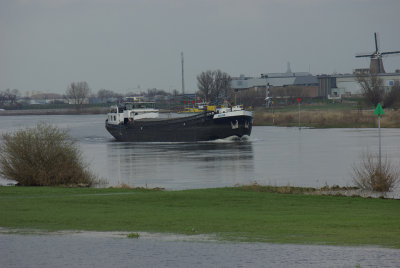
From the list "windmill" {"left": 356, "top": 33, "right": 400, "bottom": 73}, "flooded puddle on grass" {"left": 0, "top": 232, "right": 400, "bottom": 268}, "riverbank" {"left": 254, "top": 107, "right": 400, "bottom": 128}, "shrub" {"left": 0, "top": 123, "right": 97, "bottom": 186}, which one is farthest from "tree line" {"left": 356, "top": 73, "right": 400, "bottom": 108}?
"flooded puddle on grass" {"left": 0, "top": 232, "right": 400, "bottom": 268}

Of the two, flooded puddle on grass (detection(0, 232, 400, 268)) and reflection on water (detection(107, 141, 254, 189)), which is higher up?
flooded puddle on grass (detection(0, 232, 400, 268))

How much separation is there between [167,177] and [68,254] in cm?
2338

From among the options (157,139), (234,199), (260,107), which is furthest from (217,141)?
(260,107)

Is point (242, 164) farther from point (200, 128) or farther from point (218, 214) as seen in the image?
point (200, 128)

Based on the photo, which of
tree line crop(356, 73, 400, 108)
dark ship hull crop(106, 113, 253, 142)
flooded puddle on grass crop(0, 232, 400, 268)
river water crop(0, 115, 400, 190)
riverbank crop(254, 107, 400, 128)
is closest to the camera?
flooded puddle on grass crop(0, 232, 400, 268)

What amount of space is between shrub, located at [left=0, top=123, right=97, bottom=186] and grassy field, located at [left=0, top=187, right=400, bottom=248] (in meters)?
3.79

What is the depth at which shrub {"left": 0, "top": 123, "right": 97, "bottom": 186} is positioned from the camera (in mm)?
30031

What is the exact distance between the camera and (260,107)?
15650 cm

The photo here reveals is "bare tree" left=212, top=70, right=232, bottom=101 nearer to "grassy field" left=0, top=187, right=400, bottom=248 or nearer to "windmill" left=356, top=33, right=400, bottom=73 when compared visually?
"windmill" left=356, top=33, right=400, bottom=73

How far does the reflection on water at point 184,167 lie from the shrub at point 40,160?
12.9 feet

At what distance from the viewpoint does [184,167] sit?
1711 inches

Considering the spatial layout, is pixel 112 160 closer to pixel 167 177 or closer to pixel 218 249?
pixel 167 177

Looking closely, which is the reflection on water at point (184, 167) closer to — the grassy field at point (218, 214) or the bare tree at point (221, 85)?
the grassy field at point (218, 214)

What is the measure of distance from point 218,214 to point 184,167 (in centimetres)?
2417
